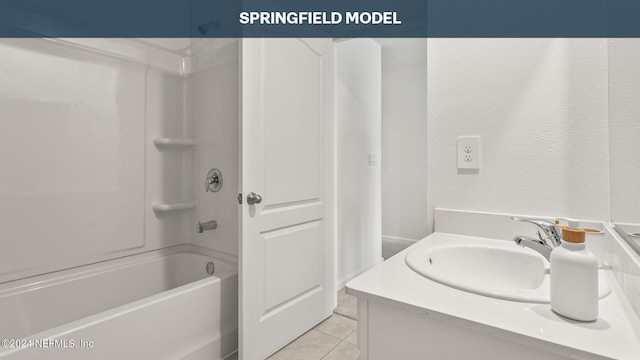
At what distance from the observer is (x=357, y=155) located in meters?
2.87

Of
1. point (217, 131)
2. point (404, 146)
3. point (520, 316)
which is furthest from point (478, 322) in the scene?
point (404, 146)

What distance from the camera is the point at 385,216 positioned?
433cm

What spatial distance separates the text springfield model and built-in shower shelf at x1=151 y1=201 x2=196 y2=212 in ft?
4.16

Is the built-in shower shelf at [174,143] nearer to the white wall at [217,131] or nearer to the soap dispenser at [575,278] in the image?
the white wall at [217,131]

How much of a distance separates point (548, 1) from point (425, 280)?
1.09 meters

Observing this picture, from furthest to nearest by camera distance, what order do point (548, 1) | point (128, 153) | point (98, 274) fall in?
1. point (128, 153)
2. point (98, 274)
3. point (548, 1)

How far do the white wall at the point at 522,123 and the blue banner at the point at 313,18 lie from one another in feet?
0.21

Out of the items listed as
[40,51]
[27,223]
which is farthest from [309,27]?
[27,223]

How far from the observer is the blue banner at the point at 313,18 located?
1.04 metres

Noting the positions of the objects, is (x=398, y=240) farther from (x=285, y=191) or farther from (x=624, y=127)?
(x=624, y=127)

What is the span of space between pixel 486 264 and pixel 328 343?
46.7 inches

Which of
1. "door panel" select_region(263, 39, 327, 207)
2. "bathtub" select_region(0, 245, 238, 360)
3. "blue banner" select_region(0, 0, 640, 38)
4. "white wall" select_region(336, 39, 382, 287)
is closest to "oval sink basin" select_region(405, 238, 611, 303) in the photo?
"blue banner" select_region(0, 0, 640, 38)

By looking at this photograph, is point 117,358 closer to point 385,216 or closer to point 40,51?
point 40,51

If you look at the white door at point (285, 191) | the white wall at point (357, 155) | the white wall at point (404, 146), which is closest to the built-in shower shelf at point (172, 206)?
the white door at point (285, 191)
